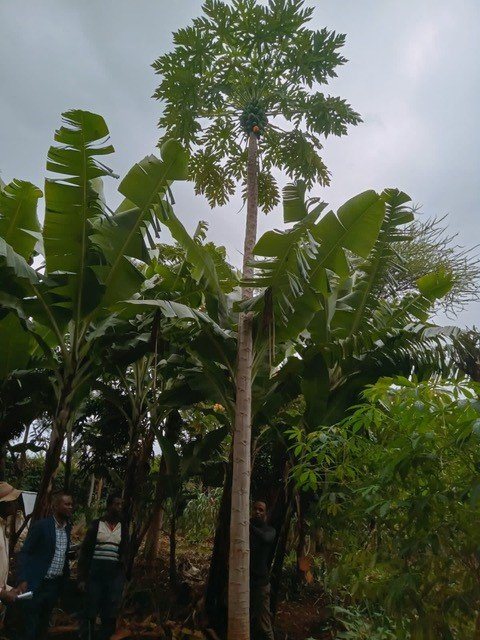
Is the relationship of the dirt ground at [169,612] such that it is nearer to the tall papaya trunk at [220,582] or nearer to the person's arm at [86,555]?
the tall papaya trunk at [220,582]

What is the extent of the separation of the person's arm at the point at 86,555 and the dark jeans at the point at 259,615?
1.53 m

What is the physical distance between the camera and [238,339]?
204 inches

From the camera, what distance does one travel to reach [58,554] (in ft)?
14.6

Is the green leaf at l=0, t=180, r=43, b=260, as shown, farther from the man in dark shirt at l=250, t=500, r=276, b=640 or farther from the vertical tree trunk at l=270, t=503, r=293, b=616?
the vertical tree trunk at l=270, t=503, r=293, b=616

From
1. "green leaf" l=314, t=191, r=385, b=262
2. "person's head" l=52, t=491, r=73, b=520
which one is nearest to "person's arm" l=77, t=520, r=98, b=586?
"person's head" l=52, t=491, r=73, b=520

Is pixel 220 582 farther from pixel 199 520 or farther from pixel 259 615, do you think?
pixel 199 520

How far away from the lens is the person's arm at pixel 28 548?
13.9ft

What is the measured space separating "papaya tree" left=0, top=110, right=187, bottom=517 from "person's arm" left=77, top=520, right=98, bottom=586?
0.51m

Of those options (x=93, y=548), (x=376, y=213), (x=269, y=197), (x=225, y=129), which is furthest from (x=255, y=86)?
(x=93, y=548)

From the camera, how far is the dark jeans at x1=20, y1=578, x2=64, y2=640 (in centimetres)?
415

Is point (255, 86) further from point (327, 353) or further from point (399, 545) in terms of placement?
point (399, 545)

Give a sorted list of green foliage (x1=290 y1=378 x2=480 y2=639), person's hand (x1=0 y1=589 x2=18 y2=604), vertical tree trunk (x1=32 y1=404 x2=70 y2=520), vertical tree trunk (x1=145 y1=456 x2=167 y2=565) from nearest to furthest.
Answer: green foliage (x1=290 y1=378 x2=480 y2=639), person's hand (x1=0 y1=589 x2=18 y2=604), vertical tree trunk (x1=32 y1=404 x2=70 y2=520), vertical tree trunk (x1=145 y1=456 x2=167 y2=565)

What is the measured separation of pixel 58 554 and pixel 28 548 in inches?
10.8

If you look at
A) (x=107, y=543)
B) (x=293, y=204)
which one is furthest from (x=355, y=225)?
(x=107, y=543)
